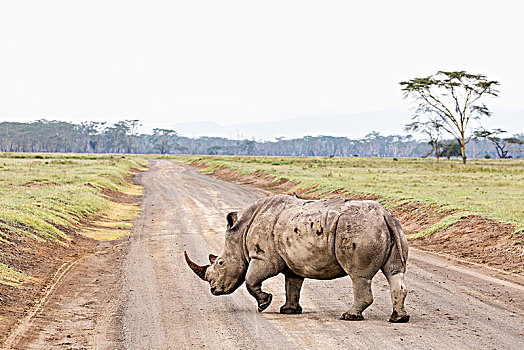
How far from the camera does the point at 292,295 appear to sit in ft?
29.3

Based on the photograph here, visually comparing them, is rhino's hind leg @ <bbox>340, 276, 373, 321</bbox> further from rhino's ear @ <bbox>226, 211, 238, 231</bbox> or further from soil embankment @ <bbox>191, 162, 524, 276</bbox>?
→ soil embankment @ <bbox>191, 162, 524, 276</bbox>

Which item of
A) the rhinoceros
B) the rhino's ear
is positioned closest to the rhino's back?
the rhinoceros

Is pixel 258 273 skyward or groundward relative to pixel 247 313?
skyward

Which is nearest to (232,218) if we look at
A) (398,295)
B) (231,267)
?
(231,267)

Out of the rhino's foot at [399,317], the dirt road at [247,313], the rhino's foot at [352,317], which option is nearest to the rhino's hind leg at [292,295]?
the dirt road at [247,313]

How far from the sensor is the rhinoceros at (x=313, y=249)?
7.88m

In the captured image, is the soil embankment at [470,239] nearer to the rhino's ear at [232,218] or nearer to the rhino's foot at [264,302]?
the rhino's foot at [264,302]

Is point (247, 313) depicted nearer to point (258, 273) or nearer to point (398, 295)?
point (258, 273)

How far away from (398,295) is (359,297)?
513 mm

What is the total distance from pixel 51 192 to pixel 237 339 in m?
18.6

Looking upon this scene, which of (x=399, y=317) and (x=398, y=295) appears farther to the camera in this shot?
(x=399, y=317)

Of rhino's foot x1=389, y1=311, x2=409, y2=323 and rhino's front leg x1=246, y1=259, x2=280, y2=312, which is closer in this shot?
rhino's foot x1=389, y1=311, x2=409, y2=323

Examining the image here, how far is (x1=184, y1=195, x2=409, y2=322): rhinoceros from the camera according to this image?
7875 mm

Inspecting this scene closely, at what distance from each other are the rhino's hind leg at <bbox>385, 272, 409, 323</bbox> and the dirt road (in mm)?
126
